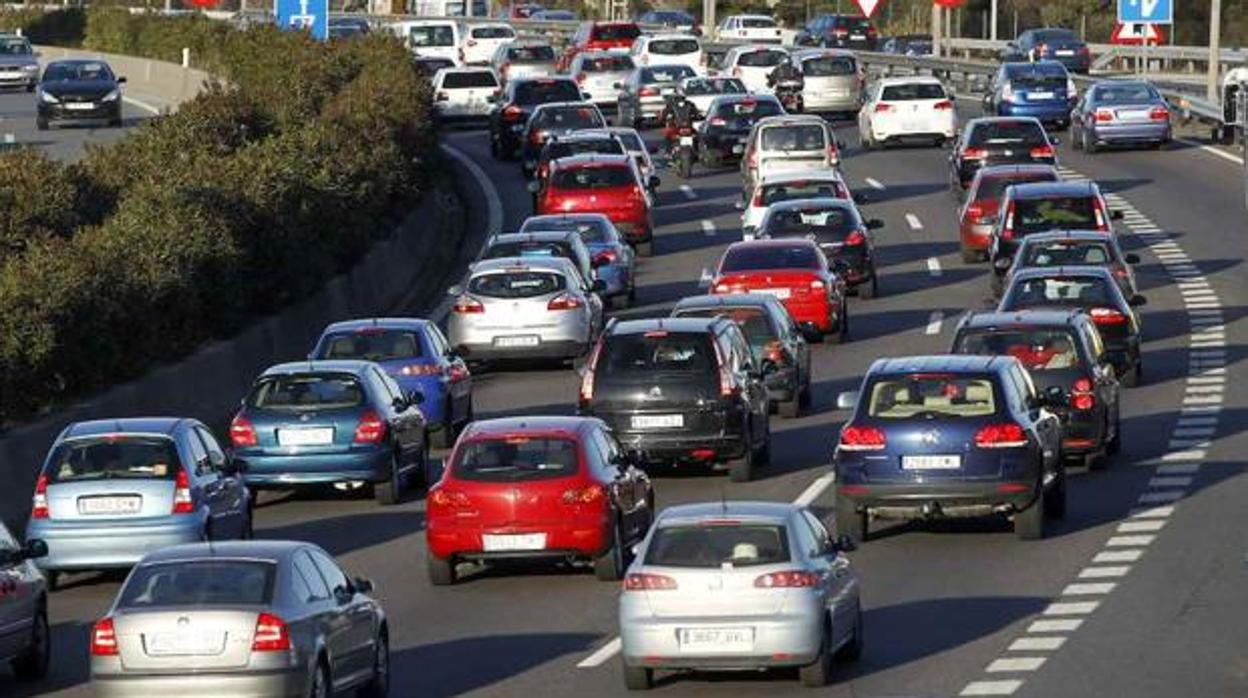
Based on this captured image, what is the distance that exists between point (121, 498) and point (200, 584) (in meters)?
7.35

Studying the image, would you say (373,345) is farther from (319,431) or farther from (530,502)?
(530,502)

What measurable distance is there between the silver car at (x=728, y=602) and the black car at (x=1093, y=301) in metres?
18.2

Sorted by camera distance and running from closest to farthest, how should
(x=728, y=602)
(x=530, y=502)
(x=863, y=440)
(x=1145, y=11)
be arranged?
(x=728, y=602) < (x=530, y=502) < (x=863, y=440) < (x=1145, y=11)

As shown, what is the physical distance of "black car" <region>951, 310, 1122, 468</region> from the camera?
107ft

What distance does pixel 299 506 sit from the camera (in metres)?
32.8

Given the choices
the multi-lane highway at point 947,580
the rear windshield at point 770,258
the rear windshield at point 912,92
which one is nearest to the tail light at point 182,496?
the multi-lane highway at point 947,580

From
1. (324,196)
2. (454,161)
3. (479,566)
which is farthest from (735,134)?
(479,566)

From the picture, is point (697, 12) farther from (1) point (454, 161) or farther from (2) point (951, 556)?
(2) point (951, 556)

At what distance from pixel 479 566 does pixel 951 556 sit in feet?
12.8

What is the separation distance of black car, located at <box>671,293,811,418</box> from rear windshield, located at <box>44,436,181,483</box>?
417 inches

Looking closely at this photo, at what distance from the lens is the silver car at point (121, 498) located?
26844 mm

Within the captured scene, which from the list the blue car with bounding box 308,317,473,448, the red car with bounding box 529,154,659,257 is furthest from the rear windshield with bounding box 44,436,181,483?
the red car with bounding box 529,154,659,257

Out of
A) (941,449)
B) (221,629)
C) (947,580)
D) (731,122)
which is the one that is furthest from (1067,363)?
(731,122)

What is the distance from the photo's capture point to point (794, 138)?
6041 cm
